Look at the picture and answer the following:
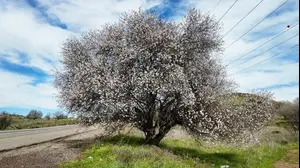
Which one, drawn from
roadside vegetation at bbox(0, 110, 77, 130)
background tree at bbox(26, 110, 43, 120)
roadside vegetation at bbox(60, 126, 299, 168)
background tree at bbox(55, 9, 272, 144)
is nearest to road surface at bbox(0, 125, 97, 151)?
background tree at bbox(55, 9, 272, 144)

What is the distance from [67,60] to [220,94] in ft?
37.4

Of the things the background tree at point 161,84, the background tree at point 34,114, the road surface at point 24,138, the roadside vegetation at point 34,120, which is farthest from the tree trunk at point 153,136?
the background tree at point 34,114

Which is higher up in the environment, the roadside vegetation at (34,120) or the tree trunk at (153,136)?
the roadside vegetation at (34,120)

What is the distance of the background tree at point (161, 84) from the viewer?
17109 mm

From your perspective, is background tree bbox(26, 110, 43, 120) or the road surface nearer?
the road surface

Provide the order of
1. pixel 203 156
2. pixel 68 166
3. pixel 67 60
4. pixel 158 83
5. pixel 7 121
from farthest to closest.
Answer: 1. pixel 7 121
2. pixel 67 60
3. pixel 203 156
4. pixel 158 83
5. pixel 68 166

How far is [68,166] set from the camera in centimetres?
1104

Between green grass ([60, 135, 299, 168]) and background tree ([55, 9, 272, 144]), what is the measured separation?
5.24 feet

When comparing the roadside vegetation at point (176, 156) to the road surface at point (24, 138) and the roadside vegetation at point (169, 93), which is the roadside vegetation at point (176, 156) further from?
the road surface at point (24, 138)

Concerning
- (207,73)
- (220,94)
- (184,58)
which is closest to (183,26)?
(184,58)

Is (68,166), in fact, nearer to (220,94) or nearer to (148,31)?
(148,31)

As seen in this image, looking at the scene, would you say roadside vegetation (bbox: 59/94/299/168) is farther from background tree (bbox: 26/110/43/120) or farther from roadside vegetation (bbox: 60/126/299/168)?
background tree (bbox: 26/110/43/120)

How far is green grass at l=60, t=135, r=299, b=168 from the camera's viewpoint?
1123 cm

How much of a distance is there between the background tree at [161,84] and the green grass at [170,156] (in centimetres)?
160
